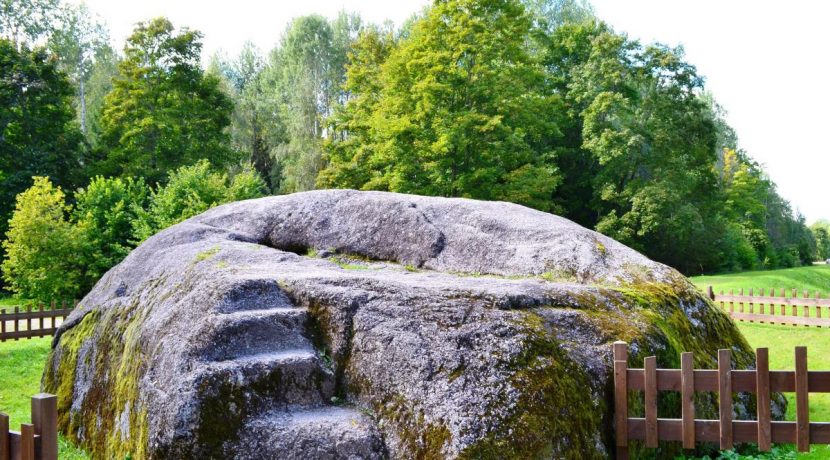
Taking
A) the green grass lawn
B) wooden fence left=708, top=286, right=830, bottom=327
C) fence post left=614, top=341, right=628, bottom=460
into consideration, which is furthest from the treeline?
fence post left=614, top=341, right=628, bottom=460

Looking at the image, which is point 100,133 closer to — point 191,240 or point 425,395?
point 191,240

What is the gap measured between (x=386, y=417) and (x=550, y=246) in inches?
149

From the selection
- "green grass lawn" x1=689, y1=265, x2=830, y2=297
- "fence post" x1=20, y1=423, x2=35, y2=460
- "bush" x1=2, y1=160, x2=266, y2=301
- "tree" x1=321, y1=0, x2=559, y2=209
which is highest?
"tree" x1=321, y1=0, x2=559, y2=209

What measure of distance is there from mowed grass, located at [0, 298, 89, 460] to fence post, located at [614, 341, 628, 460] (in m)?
5.70

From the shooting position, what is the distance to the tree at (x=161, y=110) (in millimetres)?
36719

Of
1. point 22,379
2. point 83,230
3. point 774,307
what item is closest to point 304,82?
point 83,230

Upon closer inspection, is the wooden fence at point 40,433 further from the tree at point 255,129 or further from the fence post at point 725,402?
the tree at point 255,129

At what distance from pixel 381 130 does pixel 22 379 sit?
58.8 feet

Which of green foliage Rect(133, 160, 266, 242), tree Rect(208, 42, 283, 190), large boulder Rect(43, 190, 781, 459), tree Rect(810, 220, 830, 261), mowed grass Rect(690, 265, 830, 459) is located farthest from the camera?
tree Rect(810, 220, 830, 261)

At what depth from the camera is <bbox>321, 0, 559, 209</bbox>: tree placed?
27.4 metres

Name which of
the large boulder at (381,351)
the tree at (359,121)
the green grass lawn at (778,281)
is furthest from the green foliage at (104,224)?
the green grass lawn at (778,281)

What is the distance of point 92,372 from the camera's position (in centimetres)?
851

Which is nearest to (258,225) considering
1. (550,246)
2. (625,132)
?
(550,246)

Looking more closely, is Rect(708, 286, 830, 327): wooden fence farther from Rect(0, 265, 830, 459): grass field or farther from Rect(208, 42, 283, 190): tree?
Rect(208, 42, 283, 190): tree
